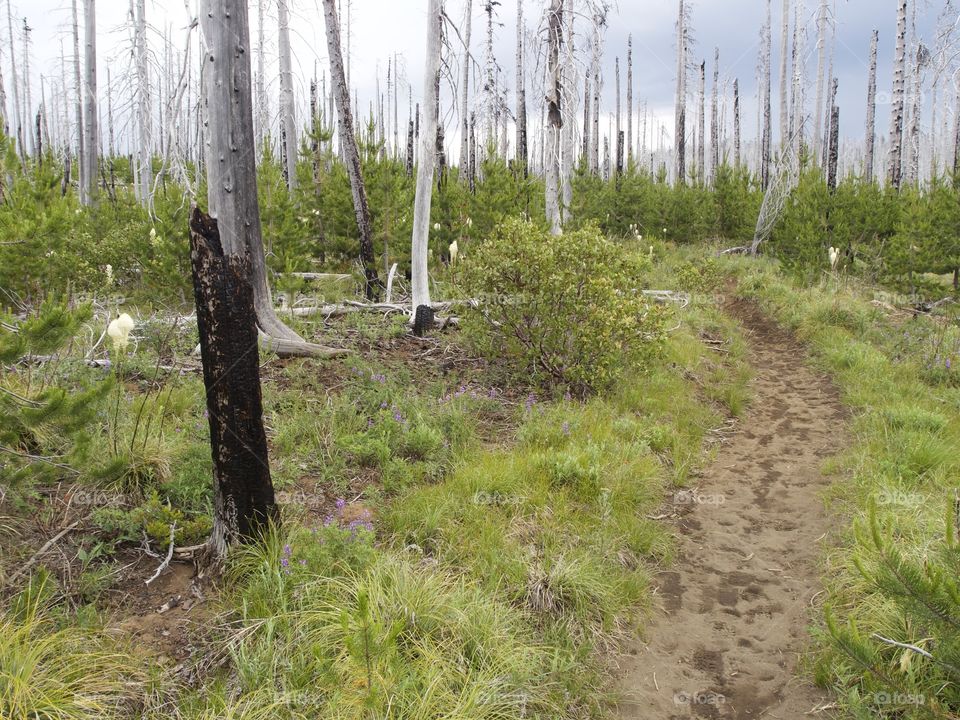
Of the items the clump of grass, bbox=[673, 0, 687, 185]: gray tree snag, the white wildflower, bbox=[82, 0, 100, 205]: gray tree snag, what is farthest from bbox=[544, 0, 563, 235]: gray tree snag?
bbox=[673, 0, 687, 185]: gray tree snag

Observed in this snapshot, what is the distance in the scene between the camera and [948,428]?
5895 millimetres

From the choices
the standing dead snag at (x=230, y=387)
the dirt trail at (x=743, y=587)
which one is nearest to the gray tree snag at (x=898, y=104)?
the dirt trail at (x=743, y=587)

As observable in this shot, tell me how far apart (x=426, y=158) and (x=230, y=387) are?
5101 mm

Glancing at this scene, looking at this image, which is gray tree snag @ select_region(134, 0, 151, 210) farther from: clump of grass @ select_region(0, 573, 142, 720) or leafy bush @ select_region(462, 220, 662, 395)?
clump of grass @ select_region(0, 573, 142, 720)

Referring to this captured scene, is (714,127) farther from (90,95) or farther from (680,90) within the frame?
(90,95)

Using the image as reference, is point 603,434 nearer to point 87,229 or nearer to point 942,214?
point 87,229

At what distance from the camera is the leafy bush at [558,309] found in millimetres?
6629

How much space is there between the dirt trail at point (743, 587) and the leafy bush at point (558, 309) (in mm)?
1449

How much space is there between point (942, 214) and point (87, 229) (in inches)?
603

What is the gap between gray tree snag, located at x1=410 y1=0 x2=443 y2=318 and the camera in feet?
24.3

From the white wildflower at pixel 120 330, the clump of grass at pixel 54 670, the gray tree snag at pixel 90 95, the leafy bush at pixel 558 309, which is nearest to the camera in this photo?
the clump of grass at pixel 54 670

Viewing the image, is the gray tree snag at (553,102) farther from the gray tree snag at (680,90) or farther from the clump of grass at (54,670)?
the gray tree snag at (680,90)

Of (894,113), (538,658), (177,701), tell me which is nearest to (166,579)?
(177,701)

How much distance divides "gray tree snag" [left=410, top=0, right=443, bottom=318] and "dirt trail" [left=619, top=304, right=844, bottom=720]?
13.2 feet
